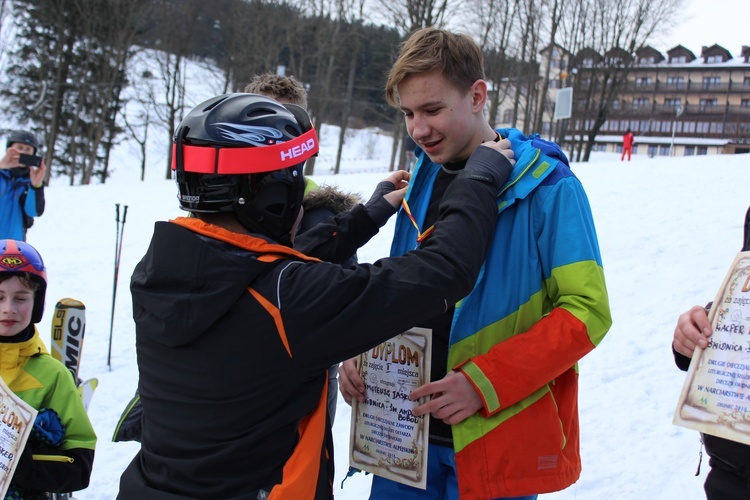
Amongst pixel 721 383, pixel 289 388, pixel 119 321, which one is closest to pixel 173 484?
pixel 289 388

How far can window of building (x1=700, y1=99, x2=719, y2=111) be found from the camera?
67625 mm

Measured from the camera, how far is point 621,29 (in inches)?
1531

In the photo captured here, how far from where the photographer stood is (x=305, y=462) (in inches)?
68.1

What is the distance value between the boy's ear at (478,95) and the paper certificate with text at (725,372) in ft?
3.25

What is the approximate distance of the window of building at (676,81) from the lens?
69312 millimetres

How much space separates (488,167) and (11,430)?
2080 mm

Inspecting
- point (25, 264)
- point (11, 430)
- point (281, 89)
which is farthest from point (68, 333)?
point (281, 89)

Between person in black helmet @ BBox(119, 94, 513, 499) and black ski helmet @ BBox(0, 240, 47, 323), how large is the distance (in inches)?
62.8

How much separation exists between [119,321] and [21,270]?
19.9ft

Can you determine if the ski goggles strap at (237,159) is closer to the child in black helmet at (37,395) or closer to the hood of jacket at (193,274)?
the hood of jacket at (193,274)

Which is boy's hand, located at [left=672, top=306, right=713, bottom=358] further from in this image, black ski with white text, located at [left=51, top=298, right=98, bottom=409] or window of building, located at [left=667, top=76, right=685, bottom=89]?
window of building, located at [left=667, top=76, right=685, bottom=89]

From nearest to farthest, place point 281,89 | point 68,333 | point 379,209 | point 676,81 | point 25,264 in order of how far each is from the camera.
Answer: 1. point 379,209
2. point 25,264
3. point 281,89
4. point 68,333
5. point 676,81

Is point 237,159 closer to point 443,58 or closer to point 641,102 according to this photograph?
point 443,58

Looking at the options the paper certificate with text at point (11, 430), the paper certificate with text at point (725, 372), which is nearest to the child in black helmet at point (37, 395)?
the paper certificate with text at point (11, 430)
